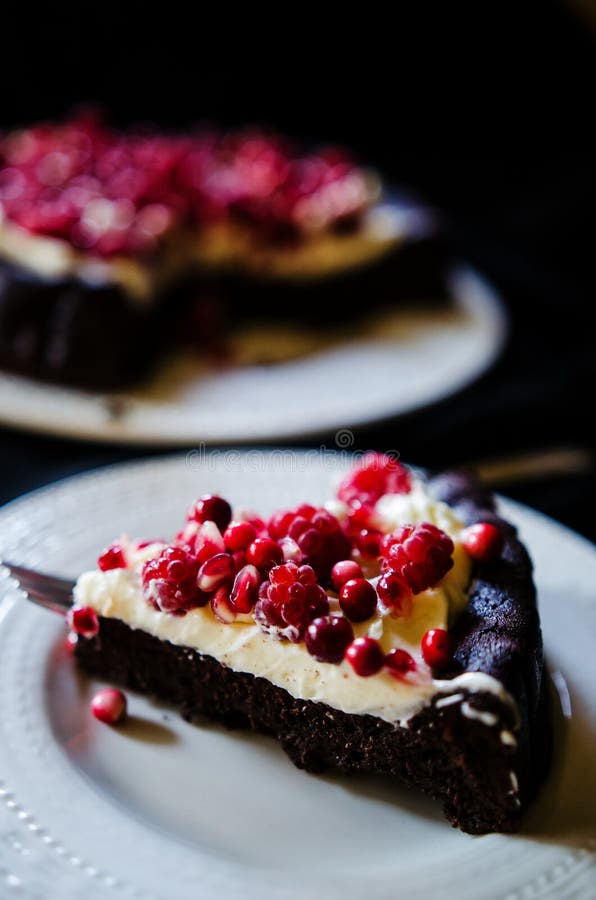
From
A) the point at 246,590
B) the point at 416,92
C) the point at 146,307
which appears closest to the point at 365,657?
the point at 246,590

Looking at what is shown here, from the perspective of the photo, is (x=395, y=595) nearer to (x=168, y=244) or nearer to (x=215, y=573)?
(x=215, y=573)

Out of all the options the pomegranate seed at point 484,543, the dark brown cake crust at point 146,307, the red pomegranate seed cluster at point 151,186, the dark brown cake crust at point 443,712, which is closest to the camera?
the dark brown cake crust at point 443,712

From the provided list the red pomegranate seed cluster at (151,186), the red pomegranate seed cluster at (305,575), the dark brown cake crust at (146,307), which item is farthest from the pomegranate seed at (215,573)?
Answer: the red pomegranate seed cluster at (151,186)

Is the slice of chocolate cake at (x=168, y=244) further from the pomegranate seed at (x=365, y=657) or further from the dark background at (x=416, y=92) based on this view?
the pomegranate seed at (x=365, y=657)

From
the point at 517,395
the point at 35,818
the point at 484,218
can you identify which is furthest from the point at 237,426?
the point at 484,218

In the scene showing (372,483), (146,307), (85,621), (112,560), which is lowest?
(146,307)
